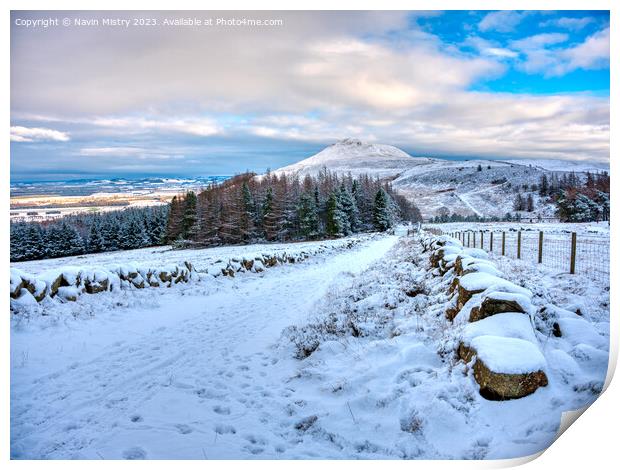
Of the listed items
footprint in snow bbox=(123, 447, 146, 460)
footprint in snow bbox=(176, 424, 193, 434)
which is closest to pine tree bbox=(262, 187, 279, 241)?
footprint in snow bbox=(176, 424, 193, 434)

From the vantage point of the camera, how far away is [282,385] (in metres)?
4.04

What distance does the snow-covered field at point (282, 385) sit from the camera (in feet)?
9.66

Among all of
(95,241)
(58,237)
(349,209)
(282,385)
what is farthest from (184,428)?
(349,209)

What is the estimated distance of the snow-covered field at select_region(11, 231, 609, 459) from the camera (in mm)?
2943

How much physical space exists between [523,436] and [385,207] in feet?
146

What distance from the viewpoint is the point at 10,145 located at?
12.0ft

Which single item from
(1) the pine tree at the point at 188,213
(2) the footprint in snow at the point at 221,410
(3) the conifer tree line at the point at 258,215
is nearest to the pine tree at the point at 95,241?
(2) the footprint in snow at the point at 221,410

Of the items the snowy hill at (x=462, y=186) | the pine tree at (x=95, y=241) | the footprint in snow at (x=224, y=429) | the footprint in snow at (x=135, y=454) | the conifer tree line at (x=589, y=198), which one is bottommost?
the footprint in snow at (x=135, y=454)

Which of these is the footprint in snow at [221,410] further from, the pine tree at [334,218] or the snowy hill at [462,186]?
the snowy hill at [462,186]

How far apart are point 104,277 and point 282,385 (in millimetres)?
5289

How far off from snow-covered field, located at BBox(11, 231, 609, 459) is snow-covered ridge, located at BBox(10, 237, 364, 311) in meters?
0.37

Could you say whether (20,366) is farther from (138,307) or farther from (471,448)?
(471,448)

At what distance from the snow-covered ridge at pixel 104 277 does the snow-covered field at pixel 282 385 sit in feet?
1.22

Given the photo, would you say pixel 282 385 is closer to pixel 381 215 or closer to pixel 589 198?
pixel 589 198
